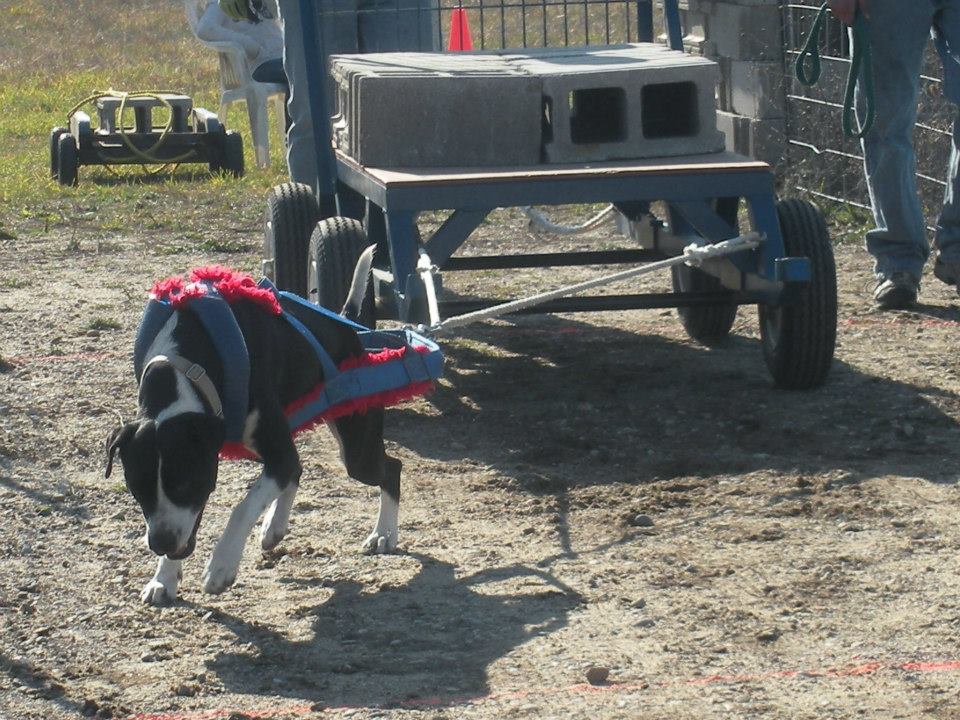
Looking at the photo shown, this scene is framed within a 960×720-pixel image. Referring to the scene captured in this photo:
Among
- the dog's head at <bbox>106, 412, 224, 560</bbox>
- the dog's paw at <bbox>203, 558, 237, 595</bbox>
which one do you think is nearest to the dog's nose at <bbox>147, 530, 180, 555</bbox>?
the dog's head at <bbox>106, 412, 224, 560</bbox>

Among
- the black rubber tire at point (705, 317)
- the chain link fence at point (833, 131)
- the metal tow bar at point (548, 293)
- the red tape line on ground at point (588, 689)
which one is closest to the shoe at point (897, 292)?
the black rubber tire at point (705, 317)

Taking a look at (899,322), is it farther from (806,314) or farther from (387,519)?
(387,519)

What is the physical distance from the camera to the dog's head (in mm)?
3604

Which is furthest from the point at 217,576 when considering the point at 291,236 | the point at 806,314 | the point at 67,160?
the point at 67,160

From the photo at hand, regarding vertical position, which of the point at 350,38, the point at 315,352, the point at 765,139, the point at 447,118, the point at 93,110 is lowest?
the point at 93,110

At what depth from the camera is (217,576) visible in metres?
3.81

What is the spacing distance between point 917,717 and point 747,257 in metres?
2.68

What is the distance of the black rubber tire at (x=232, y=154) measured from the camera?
11.8 metres

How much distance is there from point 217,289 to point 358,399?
19.8 inches

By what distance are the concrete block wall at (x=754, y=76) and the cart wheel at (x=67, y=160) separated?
441 centimetres

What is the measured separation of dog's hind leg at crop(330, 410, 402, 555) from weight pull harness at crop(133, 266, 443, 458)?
6cm

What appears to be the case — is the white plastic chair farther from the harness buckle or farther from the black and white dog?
the harness buckle

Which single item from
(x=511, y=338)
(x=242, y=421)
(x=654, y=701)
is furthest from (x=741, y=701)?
(x=511, y=338)

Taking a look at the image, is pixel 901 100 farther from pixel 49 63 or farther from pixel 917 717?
pixel 49 63
